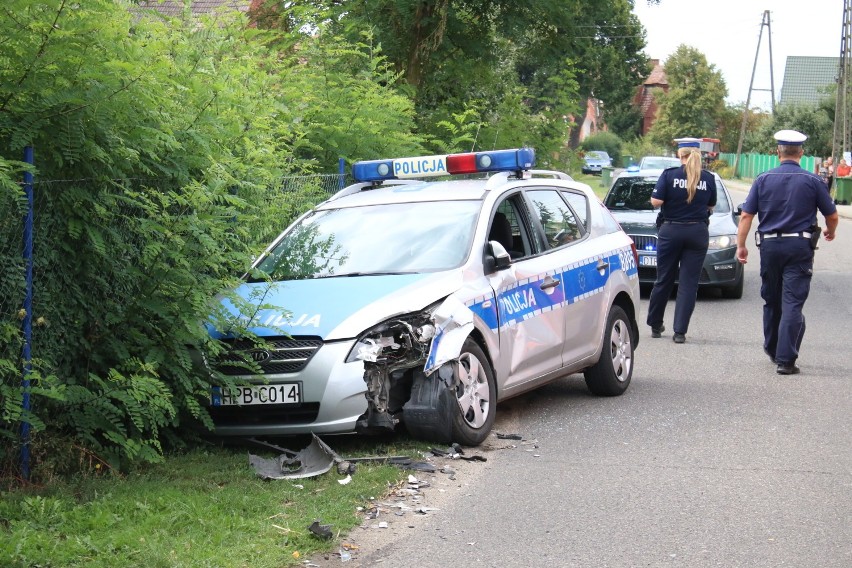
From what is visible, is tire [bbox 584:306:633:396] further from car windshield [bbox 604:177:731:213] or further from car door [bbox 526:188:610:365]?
car windshield [bbox 604:177:731:213]

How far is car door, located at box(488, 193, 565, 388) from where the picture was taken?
25.6 ft

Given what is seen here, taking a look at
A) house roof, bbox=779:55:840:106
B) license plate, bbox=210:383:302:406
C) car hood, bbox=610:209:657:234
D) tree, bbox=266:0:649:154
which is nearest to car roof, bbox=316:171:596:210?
license plate, bbox=210:383:302:406

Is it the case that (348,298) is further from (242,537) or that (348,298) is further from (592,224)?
(592,224)

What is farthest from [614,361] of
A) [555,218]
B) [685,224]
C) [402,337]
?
[685,224]

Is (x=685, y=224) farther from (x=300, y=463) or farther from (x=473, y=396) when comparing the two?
(x=300, y=463)

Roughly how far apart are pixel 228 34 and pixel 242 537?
204 inches

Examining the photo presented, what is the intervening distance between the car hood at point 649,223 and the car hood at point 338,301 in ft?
27.6

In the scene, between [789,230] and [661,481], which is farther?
[789,230]

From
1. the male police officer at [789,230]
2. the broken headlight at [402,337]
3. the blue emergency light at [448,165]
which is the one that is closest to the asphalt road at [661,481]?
the male police officer at [789,230]

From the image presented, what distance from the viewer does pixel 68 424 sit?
20.6 ft

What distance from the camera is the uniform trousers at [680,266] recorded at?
12055 millimetres

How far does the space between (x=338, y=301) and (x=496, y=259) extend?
117 cm

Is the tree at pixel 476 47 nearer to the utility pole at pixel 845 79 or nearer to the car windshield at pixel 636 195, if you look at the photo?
the car windshield at pixel 636 195

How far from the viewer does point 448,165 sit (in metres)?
9.07
